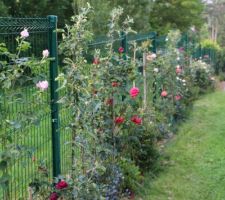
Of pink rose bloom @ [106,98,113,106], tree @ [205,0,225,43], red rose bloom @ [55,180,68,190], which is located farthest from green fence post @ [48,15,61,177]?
tree @ [205,0,225,43]

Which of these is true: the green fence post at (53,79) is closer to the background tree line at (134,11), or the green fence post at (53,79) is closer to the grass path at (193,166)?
the grass path at (193,166)

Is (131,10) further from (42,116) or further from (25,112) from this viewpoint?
(25,112)

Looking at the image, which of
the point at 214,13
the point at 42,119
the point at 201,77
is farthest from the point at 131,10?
→ the point at 214,13

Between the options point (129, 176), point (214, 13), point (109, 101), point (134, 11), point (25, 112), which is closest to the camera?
point (25, 112)

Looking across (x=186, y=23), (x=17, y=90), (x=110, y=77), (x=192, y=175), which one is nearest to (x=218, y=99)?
(x=192, y=175)

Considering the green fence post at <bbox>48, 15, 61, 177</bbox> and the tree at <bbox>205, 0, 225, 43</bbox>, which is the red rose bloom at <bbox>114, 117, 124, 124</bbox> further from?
the tree at <bbox>205, 0, 225, 43</bbox>

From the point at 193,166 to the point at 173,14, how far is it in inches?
839

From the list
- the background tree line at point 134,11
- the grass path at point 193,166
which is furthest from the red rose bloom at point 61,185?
the background tree line at point 134,11

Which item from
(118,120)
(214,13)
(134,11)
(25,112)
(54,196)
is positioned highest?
(25,112)

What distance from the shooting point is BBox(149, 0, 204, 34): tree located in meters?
26.1

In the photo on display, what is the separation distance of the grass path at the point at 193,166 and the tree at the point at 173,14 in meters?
17.4

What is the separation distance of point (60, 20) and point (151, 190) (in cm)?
1343

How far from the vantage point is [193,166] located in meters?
6.33

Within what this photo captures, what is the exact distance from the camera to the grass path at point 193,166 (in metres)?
5.33
